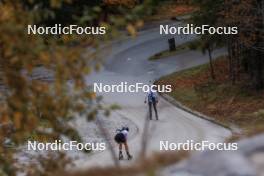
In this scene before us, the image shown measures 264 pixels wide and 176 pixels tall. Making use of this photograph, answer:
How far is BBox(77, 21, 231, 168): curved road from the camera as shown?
2561 centimetres

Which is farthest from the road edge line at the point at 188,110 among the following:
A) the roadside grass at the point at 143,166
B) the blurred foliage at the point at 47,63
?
the blurred foliage at the point at 47,63

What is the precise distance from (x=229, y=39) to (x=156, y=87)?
489 cm

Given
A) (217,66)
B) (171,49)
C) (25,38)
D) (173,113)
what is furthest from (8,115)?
(171,49)

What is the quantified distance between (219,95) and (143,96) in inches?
166

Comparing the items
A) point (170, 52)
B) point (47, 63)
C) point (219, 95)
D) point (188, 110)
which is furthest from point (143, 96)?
point (47, 63)

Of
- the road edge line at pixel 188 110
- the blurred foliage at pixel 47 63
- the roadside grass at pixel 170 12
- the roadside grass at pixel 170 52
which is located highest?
the roadside grass at pixel 170 12

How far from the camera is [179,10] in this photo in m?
57.5

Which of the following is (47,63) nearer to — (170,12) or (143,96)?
(143,96)

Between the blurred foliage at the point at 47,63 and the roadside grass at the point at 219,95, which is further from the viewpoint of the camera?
the roadside grass at the point at 219,95

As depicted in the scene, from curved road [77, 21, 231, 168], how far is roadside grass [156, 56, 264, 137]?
0.88 meters

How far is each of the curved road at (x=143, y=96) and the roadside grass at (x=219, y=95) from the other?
88cm

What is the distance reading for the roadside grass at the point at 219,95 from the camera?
2850cm

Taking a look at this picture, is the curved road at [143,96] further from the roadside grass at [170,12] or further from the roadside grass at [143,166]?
the roadside grass at [143,166]

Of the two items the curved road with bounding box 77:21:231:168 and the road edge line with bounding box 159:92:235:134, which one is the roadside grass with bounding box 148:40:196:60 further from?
the road edge line with bounding box 159:92:235:134
